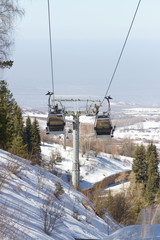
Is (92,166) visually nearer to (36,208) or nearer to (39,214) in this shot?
(36,208)

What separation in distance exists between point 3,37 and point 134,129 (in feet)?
429

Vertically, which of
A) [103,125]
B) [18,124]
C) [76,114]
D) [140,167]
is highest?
[76,114]

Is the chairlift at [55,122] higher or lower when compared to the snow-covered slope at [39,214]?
higher

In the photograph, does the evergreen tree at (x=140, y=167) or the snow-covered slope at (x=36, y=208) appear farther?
the evergreen tree at (x=140, y=167)

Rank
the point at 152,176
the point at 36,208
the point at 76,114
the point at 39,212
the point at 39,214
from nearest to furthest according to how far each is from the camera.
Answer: the point at 39,214, the point at 39,212, the point at 36,208, the point at 76,114, the point at 152,176

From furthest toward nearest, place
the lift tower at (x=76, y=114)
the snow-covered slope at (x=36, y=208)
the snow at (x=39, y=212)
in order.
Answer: the lift tower at (x=76, y=114) < the snow-covered slope at (x=36, y=208) < the snow at (x=39, y=212)

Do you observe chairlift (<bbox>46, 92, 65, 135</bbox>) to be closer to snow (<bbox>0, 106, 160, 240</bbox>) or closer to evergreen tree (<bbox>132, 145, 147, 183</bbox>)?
snow (<bbox>0, 106, 160, 240</bbox>)

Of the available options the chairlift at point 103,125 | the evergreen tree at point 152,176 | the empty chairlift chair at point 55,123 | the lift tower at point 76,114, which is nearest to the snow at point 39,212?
the empty chairlift chair at point 55,123

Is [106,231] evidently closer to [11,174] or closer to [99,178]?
[11,174]

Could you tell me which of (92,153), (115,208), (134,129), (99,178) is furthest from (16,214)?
(134,129)

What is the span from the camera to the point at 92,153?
44.5m

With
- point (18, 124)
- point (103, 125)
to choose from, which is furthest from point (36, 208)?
point (18, 124)

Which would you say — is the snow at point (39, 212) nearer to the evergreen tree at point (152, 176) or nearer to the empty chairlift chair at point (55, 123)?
the empty chairlift chair at point (55, 123)

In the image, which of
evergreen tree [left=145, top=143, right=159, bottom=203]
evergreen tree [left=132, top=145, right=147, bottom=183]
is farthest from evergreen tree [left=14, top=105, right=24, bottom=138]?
evergreen tree [left=145, top=143, right=159, bottom=203]
